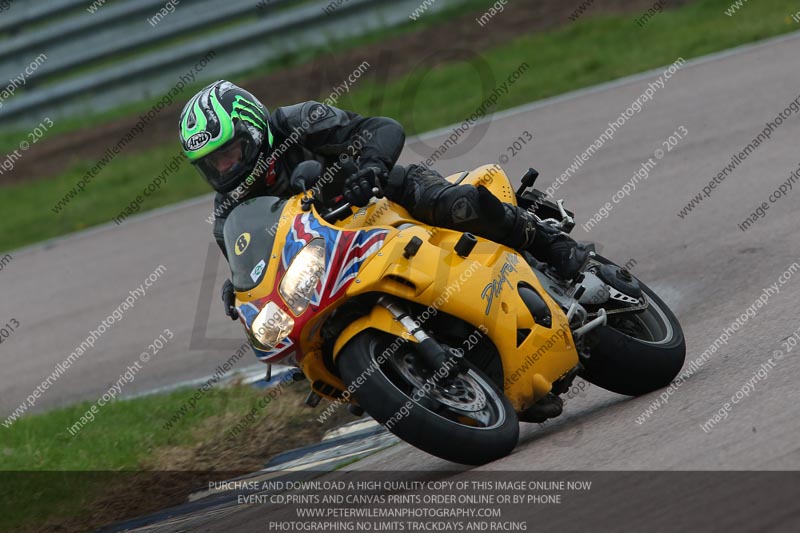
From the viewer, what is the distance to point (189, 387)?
8.08 m

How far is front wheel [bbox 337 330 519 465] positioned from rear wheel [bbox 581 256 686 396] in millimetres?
756

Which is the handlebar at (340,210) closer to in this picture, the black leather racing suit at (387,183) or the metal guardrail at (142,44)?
the black leather racing suit at (387,183)

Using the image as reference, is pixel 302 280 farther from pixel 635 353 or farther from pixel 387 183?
pixel 635 353

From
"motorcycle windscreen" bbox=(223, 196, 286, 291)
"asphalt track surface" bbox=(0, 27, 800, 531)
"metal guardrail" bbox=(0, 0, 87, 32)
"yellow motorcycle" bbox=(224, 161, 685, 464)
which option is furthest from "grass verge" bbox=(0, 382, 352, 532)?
"metal guardrail" bbox=(0, 0, 87, 32)

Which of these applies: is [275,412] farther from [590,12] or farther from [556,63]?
[590,12]

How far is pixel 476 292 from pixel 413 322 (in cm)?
37

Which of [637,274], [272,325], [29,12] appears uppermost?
[272,325]

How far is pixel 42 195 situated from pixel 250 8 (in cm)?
391

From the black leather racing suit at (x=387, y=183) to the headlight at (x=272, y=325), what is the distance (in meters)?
0.69

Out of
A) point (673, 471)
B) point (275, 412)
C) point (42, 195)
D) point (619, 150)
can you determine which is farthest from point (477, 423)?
point (42, 195)

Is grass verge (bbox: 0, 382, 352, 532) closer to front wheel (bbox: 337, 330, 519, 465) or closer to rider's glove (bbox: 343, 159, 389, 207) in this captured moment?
front wheel (bbox: 337, 330, 519, 465)

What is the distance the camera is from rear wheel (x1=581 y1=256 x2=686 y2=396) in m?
5.51

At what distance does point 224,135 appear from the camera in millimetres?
5305

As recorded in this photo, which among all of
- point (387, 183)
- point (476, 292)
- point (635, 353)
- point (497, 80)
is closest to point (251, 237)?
point (387, 183)
